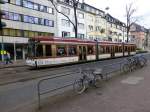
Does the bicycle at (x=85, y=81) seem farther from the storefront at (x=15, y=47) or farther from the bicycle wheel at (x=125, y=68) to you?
the storefront at (x=15, y=47)

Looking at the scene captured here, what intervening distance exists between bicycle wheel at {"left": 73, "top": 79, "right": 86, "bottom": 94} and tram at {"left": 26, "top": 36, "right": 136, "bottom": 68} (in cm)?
1248

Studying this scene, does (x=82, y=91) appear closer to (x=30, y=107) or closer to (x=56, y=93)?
(x=56, y=93)

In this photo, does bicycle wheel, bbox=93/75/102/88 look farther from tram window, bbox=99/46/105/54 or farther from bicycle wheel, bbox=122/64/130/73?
tram window, bbox=99/46/105/54

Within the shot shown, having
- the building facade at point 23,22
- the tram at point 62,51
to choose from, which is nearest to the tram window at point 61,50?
the tram at point 62,51

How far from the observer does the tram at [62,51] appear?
22.2 metres

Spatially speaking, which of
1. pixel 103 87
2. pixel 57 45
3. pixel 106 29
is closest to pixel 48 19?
pixel 57 45

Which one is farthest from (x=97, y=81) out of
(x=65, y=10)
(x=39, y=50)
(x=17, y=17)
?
(x=65, y=10)

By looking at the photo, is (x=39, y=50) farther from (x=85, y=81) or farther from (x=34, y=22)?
(x=34, y=22)

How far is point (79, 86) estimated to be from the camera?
394 inches

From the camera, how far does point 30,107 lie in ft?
26.2

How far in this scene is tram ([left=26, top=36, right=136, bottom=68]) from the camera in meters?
22.2

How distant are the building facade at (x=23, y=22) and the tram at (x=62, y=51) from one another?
Answer: 1271 centimetres

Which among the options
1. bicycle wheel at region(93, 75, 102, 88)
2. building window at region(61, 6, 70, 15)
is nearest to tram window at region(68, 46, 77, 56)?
bicycle wheel at region(93, 75, 102, 88)

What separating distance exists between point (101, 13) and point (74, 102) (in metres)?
74.5
